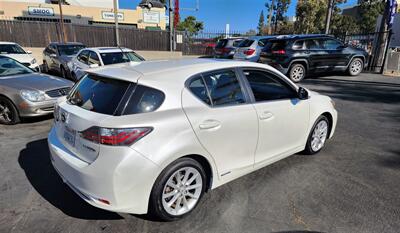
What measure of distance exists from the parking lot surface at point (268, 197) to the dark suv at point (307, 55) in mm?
5860

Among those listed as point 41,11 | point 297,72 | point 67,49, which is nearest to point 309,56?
point 297,72

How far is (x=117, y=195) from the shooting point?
234 centimetres

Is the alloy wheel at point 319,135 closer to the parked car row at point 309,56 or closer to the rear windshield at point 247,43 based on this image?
→ the parked car row at point 309,56

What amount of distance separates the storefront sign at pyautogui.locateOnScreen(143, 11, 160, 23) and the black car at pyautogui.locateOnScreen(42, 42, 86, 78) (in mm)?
23044

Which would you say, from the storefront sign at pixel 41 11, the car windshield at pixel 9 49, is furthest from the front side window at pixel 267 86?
the storefront sign at pixel 41 11

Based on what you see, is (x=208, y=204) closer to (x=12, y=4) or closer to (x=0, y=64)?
(x=0, y=64)

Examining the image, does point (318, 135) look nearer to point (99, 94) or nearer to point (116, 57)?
point (99, 94)

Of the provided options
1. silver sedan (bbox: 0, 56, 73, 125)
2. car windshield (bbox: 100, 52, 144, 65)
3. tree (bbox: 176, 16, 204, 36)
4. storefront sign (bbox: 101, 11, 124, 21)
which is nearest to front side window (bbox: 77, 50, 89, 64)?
car windshield (bbox: 100, 52, 144, 65)

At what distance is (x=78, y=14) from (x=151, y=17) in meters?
8.53

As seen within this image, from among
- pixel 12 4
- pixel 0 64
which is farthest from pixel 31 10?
pixel 0 64

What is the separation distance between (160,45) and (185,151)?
20489 mm

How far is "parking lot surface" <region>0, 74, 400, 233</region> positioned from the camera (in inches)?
105

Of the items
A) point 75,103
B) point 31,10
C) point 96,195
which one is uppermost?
point 31,10

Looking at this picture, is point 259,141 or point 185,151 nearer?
point 185,151
